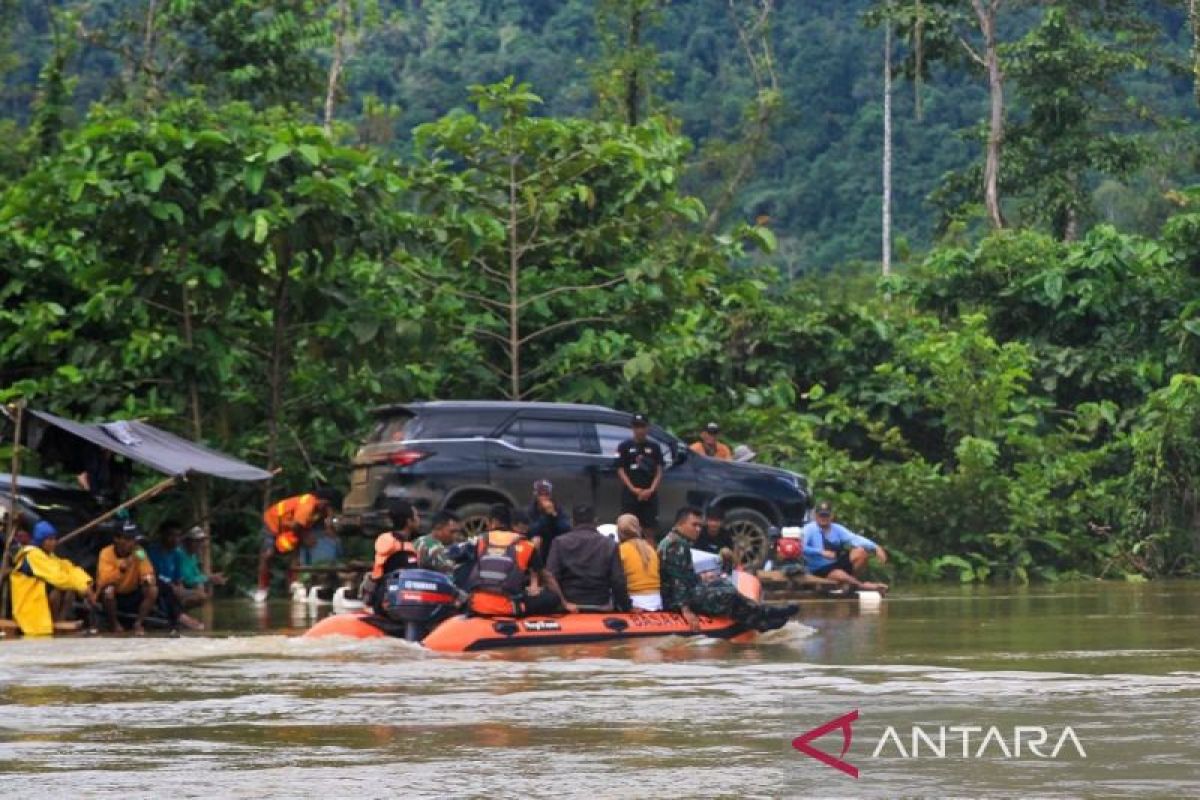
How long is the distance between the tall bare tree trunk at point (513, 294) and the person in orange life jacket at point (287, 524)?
394 cm

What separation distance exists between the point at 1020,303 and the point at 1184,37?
41.9 meters

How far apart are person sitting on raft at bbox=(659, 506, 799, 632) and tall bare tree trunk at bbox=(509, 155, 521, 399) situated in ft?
33.4

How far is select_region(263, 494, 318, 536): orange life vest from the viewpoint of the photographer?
25.5m

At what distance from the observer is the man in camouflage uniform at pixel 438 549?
19672 mm

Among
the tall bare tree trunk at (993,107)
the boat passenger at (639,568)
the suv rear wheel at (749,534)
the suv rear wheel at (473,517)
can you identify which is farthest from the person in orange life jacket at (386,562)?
the tall bare tree trunk at (993,107)

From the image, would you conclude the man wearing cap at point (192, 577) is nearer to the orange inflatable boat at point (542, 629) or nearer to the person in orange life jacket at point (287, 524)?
the person in orange life jacket at point (287, 524)

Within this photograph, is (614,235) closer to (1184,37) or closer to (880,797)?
(880,797)

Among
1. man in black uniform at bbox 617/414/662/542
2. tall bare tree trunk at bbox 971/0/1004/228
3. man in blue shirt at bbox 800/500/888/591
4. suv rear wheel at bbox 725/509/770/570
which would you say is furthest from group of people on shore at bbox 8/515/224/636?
tall bare tree trunk at bbox 971/0/1004/228

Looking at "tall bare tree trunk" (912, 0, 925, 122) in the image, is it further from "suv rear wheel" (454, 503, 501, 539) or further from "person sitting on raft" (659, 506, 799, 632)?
"person sitting on raft" (659, 506, 799, 632)

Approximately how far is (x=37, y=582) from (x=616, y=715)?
8652 millimetres

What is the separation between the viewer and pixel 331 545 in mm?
26703

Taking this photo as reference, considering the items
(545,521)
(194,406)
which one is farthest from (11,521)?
(194,406)

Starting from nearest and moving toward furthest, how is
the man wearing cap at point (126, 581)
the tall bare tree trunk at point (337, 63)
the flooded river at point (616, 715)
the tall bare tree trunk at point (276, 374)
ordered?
1. the flooded river at point (616, 715)
2. the man wearing cap at point (126, 581)
3. the tall bare tree trunk at point (276, 374)
4. the tall bare tree trunk at point (337, 63)

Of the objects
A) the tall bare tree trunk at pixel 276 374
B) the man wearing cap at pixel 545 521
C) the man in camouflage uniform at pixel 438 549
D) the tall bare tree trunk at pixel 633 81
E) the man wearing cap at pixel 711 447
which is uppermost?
the tall bare tree trunk at pixel 633 81
